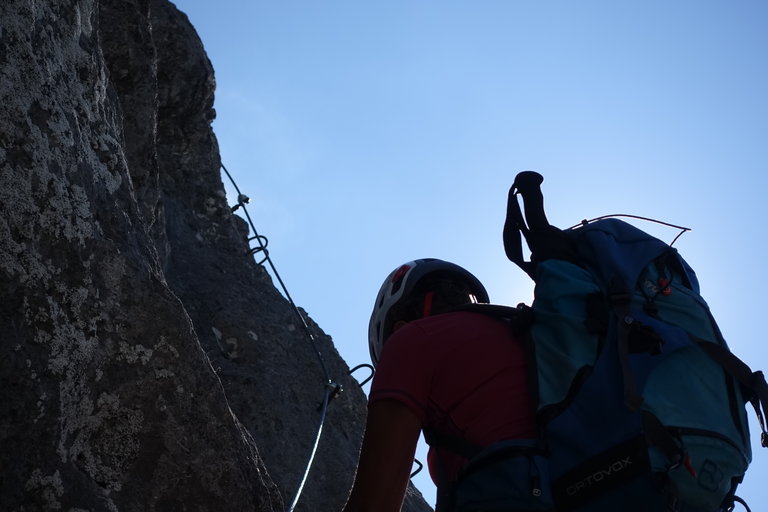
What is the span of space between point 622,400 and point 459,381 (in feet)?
1.87

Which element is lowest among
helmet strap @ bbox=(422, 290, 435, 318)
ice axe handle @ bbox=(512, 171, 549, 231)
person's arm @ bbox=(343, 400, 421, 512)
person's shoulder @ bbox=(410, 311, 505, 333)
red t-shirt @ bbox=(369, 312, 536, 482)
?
person's arm @ bbox=(343, 400, 421, 512)

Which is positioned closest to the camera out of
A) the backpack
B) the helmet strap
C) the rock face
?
the backpack

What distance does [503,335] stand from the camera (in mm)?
3121

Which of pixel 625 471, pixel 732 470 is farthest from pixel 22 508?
pixel 732 470

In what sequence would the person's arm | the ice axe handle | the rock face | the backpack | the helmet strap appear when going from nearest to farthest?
the backpack < the person's arm < the rock face < the ice axe handle < the helmet strap

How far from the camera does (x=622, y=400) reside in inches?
105

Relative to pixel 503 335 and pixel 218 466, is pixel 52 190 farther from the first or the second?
pixel 503 335

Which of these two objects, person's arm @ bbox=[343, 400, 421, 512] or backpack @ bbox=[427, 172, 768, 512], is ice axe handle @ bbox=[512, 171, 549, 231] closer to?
backpack @ bbox=[427, 172, 768, 512]

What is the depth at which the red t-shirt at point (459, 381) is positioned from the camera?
2.89 m

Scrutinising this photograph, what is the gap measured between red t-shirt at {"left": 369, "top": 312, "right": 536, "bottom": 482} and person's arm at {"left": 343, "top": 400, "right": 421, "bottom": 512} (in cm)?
4

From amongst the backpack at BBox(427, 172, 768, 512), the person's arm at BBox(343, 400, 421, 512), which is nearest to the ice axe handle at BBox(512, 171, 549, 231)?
the backpack at BBox(427, 172, 768, 512)

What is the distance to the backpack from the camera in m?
2.59

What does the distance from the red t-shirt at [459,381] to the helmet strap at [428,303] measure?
90 centimetres

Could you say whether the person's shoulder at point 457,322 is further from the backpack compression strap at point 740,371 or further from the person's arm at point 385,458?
the backpack compression strap at point 740,371
